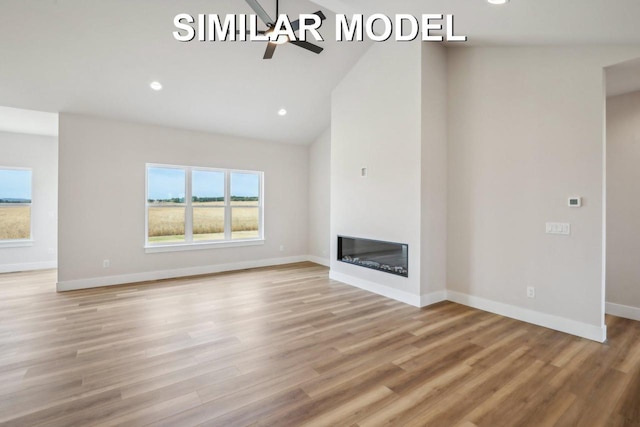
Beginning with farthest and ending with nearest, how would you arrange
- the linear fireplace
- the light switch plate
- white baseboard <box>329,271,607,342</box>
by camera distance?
1. the linear fireplace
2. the light switch plate
3. white baseboard <box>329,271,607,342</box>

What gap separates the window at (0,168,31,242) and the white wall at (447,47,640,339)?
8020 mm

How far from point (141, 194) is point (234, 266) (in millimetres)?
2217

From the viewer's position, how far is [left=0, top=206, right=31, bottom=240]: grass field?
6129 mm

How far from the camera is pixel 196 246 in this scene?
6039 millimetres

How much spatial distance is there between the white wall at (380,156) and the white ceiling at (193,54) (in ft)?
1.92

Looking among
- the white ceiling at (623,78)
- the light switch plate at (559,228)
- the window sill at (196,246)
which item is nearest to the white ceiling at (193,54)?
the white ceiling at (623,78)

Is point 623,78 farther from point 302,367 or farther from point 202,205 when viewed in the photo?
point 202,205

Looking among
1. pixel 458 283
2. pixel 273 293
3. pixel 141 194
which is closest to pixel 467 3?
pixel 458 283

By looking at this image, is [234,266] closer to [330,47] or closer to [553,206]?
[330,47]

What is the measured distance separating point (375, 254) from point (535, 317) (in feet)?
6.89

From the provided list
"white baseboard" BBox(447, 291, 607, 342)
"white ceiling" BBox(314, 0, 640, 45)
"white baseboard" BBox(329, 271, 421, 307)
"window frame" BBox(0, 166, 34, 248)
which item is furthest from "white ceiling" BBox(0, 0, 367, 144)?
"white baseboard" BBox(447, 291, 607, 342)

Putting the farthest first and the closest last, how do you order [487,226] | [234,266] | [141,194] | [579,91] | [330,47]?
[234,266], [141,194], [330,47], [487,226], [579,91]

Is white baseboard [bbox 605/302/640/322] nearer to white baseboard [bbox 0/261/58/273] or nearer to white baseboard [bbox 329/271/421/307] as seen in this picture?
white baseboard [bbox 329/271/421/307]

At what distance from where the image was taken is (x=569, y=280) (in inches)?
127
